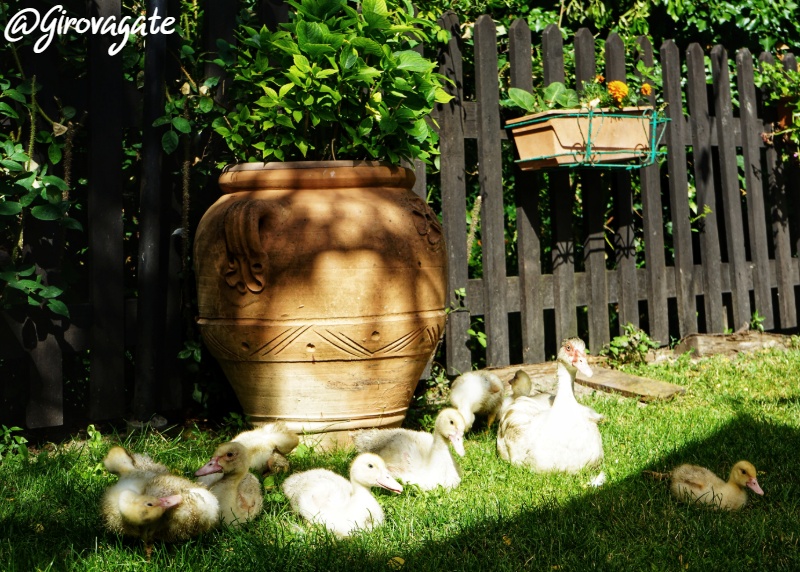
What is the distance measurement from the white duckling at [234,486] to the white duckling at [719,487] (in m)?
1.48

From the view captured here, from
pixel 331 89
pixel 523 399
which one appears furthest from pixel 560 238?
pixel 331 89

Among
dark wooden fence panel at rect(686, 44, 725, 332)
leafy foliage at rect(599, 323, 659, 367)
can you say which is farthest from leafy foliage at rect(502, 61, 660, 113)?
leafy foliage at rect(599, 323, 659, 367)

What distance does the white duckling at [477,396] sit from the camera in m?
4.60

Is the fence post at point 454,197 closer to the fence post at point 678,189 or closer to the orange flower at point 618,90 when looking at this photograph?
the orange flower at point 618,90

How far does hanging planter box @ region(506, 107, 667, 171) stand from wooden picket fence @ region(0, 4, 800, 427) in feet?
0.75

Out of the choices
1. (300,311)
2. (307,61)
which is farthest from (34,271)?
(307,61)

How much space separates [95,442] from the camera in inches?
157

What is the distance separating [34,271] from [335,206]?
52.7 inches

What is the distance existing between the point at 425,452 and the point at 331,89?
63.8 inches

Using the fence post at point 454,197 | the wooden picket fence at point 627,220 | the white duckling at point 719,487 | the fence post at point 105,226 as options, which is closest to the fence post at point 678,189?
the wooden picket fence at point 627,220

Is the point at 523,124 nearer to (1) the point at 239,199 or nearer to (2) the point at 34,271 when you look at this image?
(1) the point at 239,199

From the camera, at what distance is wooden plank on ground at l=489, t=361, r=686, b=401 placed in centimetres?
524

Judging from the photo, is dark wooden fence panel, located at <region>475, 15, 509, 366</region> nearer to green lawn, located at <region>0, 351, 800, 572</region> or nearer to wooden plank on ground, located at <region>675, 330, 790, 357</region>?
green lawn, located at <region>0, 351, 800, 572</region>

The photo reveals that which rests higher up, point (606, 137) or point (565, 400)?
point (606, 137)
